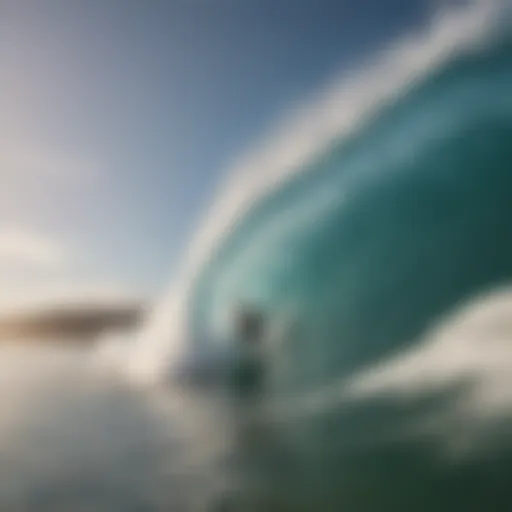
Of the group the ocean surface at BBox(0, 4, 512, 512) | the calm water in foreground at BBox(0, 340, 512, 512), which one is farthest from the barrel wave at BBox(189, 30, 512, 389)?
the calm water in foreground at BBox(0, 340, 512, 512)

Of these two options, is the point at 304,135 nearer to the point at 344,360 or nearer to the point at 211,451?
the point at 344,360

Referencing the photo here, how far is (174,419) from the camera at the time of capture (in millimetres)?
1259

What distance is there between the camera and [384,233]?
1.27m

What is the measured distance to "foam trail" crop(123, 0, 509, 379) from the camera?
4.19 ft

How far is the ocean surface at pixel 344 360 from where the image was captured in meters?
1.21

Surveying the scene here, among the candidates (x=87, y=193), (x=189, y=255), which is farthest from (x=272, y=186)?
(x=87, y=193)

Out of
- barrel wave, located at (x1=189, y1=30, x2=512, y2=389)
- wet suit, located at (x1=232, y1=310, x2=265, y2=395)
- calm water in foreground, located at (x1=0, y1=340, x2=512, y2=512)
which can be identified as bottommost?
calm water in foreground, located at (x1=0, y1=340, x2=512, y2=512)

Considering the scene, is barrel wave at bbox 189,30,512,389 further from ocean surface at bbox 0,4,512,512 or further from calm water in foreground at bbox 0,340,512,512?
calm water in foreground at bbox 0,340,512,512

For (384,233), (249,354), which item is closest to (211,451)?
(249,354)

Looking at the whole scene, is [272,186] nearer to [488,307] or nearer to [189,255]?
[189,255]

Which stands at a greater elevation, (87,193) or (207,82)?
(207,82)

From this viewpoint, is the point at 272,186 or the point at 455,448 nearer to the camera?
the point at 455,448

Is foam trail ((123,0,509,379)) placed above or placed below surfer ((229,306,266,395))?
above

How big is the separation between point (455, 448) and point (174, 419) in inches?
18.2
